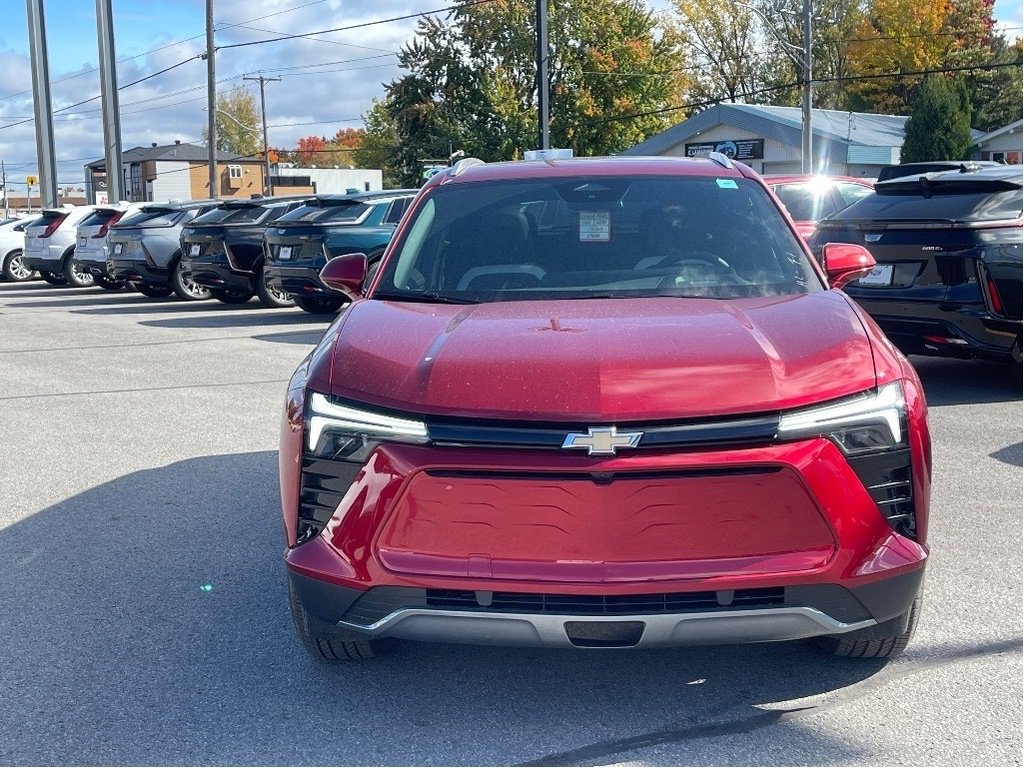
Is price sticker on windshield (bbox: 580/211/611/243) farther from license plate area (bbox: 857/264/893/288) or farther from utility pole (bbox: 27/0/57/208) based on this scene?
utility pole (bbox: 27/0/57/208)

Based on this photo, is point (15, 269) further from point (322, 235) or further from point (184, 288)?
point (322, 235)

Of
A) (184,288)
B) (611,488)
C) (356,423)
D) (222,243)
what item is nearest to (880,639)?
(611,488)

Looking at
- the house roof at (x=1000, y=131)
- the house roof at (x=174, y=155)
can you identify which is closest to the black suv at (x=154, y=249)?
the house roof at (x=1000, y=131)

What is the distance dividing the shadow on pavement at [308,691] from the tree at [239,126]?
120973mm

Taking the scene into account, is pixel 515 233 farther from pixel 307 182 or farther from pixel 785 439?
pixel 307 182

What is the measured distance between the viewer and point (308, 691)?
3.65 m

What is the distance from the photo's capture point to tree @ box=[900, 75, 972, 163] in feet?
143

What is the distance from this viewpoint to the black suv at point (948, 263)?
7844mm

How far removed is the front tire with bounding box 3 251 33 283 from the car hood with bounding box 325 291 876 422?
25.2 meters

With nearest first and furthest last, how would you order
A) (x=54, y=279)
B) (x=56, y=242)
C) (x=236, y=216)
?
(x=236, y=216)
(x=56, y=242)
(x=54, y=279)

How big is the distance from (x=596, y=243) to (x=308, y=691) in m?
2.04

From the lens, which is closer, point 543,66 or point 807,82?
point 543,66

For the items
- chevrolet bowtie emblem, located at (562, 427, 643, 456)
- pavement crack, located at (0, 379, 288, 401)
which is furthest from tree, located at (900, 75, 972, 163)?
chevrolet bowtie emblem, located at (562, 427, 643, 456)

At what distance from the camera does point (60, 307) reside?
19.8 metres
